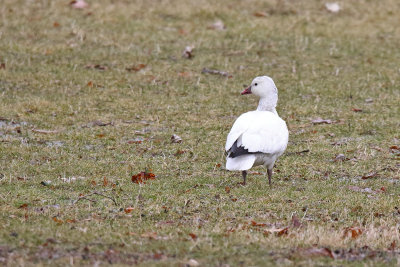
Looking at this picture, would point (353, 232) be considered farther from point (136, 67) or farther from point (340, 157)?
point (136, 67)

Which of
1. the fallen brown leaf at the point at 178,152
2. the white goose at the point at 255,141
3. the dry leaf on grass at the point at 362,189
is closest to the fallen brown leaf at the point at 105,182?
the white goose at the point at 255,141

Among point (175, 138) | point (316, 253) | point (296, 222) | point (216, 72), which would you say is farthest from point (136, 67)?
point (316, 253)

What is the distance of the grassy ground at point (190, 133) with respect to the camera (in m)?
6.56

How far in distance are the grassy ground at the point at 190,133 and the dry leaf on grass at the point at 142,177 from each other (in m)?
0.15

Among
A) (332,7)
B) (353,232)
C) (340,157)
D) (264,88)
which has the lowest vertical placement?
(340,157)

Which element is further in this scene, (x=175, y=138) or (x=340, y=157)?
(x=175, y=138)

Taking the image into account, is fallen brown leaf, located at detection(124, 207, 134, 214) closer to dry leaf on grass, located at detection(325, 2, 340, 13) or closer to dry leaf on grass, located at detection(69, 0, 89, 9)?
dry leaf on grass, located at detection(69, 0, 89, 9)

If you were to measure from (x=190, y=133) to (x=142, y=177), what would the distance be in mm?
3149

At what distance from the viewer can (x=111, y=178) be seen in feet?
31.7

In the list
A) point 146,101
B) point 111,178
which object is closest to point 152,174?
point 111,178

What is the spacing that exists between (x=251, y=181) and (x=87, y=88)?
6.72 meters

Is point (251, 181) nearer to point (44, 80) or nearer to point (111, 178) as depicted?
point (111, 178)

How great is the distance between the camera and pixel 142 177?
383 inches

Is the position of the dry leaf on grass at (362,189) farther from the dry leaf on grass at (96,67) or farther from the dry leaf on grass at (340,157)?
the dry leaf on grass at (96,67)
